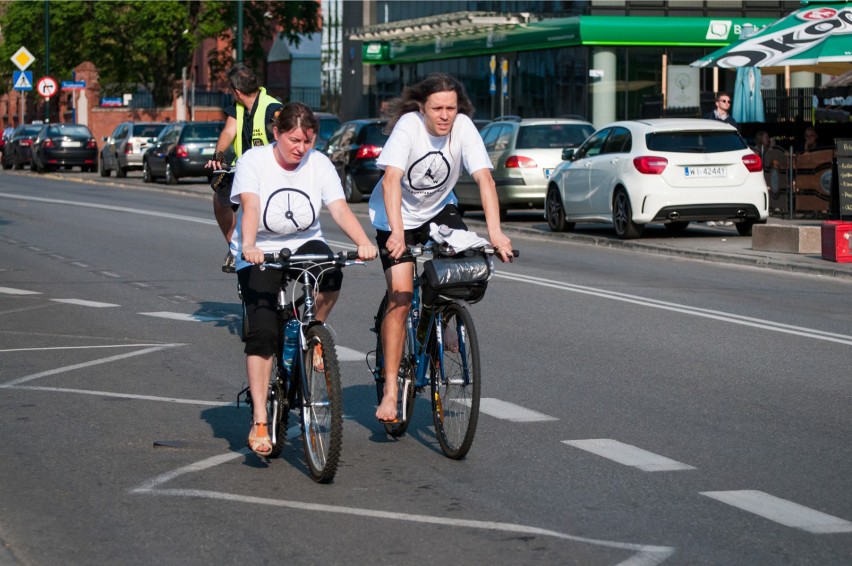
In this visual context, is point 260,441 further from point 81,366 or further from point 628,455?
point 81,366

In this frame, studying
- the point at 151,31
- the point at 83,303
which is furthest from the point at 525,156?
the point at 151,31

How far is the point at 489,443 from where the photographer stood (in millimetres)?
7691

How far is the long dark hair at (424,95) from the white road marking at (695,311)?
4.84 m

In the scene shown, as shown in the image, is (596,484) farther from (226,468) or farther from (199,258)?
(199,258)

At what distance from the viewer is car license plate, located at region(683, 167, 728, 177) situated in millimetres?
20562

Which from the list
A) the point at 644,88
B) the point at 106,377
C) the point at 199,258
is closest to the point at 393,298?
the point at 106,377

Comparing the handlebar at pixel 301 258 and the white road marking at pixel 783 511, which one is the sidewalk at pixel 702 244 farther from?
the handlebar at pixel 301 258

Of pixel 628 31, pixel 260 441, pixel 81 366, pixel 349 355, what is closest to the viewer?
pixel 260 441

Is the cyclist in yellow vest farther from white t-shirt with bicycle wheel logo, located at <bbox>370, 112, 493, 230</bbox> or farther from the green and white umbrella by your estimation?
the green and white umbrella

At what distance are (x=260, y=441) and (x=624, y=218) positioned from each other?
573 inches

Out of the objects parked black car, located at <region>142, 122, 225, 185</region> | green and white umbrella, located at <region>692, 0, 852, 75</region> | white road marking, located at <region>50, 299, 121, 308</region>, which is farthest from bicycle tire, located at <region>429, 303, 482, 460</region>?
parked black car, located at <region>142, 122, 225, 185</region>

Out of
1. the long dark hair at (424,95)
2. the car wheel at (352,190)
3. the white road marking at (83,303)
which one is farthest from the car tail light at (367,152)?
the long dark hair at (424,95)

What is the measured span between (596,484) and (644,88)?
43043mm

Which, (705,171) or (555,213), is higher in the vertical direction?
(705,171)
